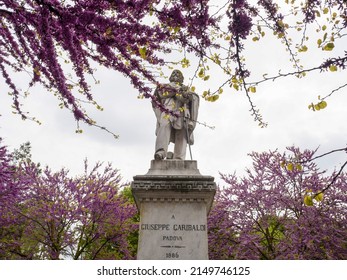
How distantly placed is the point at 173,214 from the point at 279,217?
10672 millimetres

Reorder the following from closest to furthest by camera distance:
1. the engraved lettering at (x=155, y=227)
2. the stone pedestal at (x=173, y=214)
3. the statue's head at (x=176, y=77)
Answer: the stone pedestal at (x=173, y=214) < the engraved lettering at (x=155, y=227) < the statue's head at (x=176, y=77)

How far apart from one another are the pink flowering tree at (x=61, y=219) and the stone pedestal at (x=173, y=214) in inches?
381

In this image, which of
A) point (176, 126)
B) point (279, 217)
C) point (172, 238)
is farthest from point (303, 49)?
point (279, 217)

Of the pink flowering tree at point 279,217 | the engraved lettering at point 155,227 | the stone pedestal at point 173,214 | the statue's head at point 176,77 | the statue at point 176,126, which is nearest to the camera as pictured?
the stone pedestal at point 173,214

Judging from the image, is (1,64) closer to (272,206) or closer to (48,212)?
(48,212)

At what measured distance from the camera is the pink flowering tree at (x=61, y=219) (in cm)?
1534

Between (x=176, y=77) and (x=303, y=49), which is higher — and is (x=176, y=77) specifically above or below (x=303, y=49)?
above

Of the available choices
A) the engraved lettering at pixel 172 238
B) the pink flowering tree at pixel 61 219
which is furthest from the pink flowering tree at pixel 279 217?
the engraved lettering at pixel 172 238

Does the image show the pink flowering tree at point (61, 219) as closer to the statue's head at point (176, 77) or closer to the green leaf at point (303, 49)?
the statue's head at point (176, 77)

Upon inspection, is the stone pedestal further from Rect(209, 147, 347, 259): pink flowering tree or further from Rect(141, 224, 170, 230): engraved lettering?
Rect(209, 147, 347, 259): pink flowering tree

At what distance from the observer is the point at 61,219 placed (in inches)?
604

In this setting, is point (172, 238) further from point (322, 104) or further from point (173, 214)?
point (322, 104)

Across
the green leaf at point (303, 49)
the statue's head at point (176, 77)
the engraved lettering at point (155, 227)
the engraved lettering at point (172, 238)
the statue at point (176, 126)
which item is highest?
the statue's head at point (176, 77)
